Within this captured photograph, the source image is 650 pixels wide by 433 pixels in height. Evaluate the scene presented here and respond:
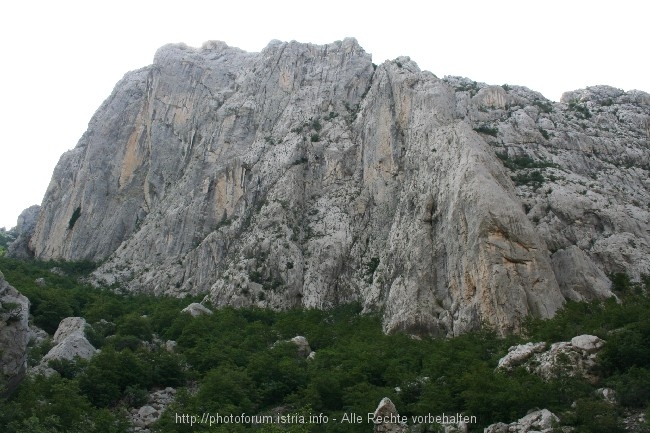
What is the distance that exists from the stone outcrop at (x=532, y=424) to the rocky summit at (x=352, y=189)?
16.1 meters

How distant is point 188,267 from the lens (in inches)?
2667

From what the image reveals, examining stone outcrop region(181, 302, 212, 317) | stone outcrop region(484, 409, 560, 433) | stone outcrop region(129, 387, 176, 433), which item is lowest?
stone outcrop region(129, 387, 176, 433)

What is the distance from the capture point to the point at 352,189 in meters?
65.4

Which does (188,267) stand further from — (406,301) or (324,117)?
(406,301)

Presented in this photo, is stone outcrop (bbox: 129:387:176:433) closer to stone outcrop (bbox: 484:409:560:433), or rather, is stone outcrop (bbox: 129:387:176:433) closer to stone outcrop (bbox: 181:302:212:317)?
stone outcrop (bbox: 181:302:212:317)

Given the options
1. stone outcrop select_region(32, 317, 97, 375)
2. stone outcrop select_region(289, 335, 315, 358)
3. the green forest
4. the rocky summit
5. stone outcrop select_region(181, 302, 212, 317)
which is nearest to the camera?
the green forest

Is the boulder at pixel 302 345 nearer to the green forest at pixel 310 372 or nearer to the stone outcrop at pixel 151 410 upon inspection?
the green forest at pixel 310 372

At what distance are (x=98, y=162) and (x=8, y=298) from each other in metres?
62.6

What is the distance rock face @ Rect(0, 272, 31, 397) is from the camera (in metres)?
25.5

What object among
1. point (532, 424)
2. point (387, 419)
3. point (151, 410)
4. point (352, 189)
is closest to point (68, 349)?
point (151, 410)

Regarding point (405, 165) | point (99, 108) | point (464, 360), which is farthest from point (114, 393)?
Answer: point (99, 108)

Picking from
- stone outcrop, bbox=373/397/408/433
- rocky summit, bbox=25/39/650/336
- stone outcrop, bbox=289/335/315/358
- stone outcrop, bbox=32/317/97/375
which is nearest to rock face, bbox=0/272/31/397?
stone outcrop, bbox=32/317/97/375

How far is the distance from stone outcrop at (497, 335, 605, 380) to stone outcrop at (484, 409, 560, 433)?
3.14m

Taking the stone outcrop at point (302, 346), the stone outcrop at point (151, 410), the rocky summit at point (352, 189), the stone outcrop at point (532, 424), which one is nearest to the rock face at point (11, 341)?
the stone outcrop at point (151, 410)
